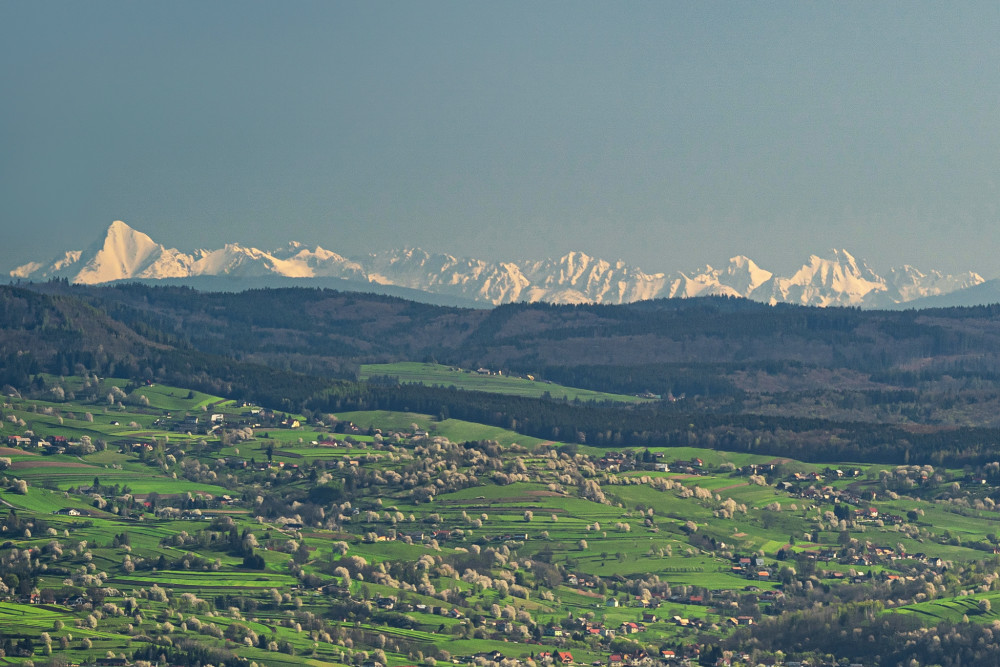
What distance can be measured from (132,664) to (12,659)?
11100mm

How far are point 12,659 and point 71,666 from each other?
5.88 meters

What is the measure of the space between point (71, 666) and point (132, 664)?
19.9ft

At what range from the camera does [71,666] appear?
197 metres

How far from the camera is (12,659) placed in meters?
198

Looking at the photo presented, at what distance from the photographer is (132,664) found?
200m
